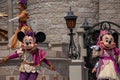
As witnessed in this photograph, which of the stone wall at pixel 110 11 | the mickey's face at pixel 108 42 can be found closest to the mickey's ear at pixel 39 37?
the mickey's face at pixel 108 42

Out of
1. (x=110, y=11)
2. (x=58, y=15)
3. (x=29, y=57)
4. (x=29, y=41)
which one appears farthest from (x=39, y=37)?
(x=110, y=11)

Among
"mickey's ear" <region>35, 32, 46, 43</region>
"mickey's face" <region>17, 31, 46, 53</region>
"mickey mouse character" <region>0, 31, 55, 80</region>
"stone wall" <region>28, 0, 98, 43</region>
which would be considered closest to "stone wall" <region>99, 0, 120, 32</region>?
"stone wall" <region>28, 0, 98, 43</region>

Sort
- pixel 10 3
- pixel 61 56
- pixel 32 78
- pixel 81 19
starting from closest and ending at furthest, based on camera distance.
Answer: pixel 32 78 → pixel 61 56 → pixel 81 19 → pixel 10 3

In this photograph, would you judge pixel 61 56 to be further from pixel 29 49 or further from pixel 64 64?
pixel 29 49

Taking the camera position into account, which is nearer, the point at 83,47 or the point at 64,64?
the point at 64,64

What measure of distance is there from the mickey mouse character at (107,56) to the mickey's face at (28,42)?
1503 mm

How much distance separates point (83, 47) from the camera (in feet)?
60.3

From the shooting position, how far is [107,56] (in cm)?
1255

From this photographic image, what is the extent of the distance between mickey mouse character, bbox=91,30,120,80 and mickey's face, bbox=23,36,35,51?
4.93ft

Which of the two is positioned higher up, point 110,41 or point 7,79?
point 110,41

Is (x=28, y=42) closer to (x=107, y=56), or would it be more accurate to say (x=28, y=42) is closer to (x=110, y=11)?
(x=107, y=56)

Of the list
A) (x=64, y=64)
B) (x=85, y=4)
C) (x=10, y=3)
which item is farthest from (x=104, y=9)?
(x=64, y=64)

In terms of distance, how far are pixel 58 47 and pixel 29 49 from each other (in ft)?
18.1

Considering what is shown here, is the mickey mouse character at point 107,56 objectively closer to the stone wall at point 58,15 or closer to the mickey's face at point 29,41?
the mickey's face at point 29,41
